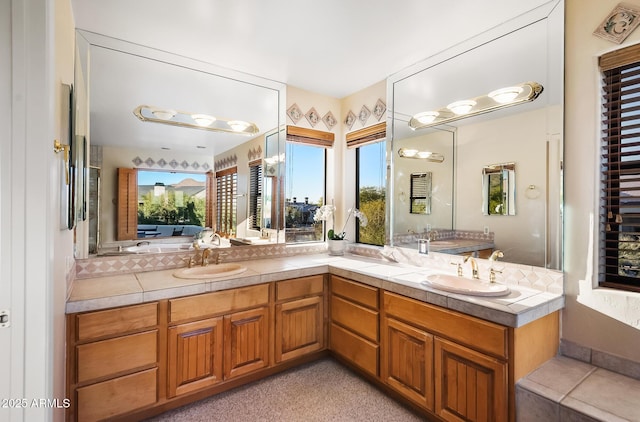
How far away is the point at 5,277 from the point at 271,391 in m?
1.75

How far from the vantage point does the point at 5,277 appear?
43.0 inches

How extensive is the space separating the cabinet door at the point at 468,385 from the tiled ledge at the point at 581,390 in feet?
0.31

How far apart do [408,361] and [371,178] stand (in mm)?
1835

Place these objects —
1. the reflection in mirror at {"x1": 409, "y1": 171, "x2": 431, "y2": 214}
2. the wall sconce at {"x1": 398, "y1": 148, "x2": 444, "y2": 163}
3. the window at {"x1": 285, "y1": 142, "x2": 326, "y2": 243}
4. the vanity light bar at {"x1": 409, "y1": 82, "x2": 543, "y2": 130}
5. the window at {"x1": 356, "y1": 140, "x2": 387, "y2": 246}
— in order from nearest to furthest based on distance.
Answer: the vanity light bar at {"x1": 409, "y1": 82, "x2": 543, "y2": 130} → the wall sconce at {"x1": 398, "y1": 148, "x2": 444, "y2": 163} → the reflection in mirror at {"x1": 409, "y1": 171, "x2": 431, "y2": 214} → the window at {"x1": 356, "y1": 140, "x2": 387, "y2": 246} → the window at {"x1": 285, "y1": 142, "x2": 326, "y2": 243}

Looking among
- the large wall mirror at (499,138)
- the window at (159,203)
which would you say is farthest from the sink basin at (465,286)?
the window at (159,203)

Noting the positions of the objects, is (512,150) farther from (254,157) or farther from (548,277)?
(254,157)

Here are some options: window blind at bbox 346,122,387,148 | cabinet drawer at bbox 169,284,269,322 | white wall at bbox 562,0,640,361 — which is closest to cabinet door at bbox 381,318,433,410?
white wall at bbox 562,0,640,361

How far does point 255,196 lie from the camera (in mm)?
2980

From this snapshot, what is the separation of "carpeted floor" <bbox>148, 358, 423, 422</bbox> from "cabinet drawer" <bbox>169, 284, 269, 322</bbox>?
0.62 meters

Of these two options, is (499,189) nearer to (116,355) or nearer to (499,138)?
(499,138)

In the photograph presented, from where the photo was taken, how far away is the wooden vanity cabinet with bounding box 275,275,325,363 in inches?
94.6

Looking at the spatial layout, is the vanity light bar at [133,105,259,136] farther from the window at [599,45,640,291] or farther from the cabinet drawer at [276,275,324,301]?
the window at [599,45,640,291]

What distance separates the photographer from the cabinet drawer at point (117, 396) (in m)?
1.69

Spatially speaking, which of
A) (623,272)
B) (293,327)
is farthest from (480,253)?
(293,327)
